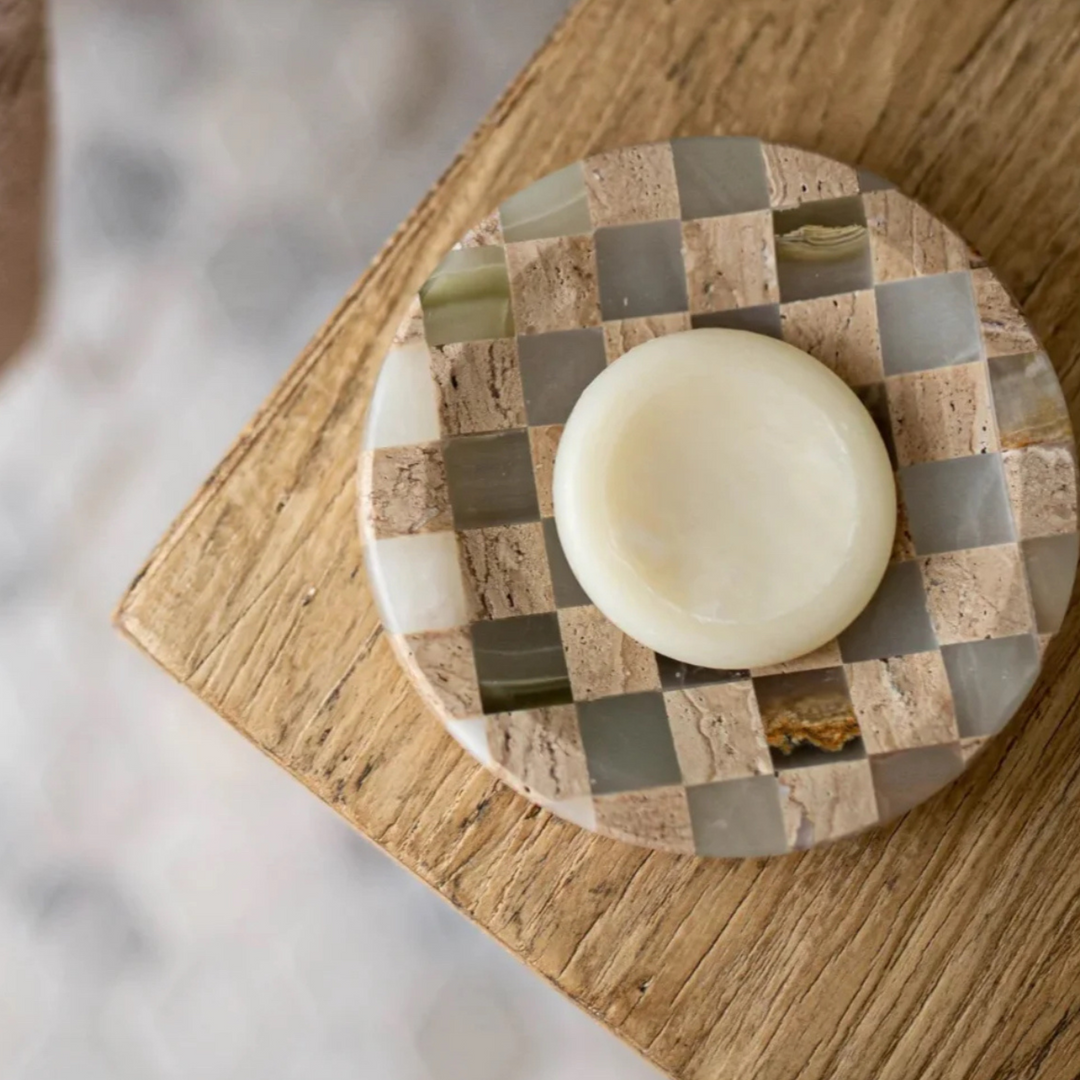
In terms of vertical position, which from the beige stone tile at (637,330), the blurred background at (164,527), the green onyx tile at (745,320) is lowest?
the blurred background at (164,527)

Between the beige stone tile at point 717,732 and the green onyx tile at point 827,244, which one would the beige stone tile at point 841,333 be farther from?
the beige stone tile at point 717,732

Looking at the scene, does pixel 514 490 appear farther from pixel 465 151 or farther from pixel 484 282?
pixel 465 151

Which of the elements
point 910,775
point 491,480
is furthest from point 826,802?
point 491,480

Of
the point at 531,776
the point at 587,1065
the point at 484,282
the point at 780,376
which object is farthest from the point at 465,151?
the point at 587,1065

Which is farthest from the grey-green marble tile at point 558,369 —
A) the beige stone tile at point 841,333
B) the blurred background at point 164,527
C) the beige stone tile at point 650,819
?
the blurred background at point 164,527

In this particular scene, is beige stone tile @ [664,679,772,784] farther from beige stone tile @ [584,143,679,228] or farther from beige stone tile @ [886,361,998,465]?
beige stone tile @ [584,143,679,228]

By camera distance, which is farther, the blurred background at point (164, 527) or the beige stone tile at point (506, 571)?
the blurred background at point (164, 527)
